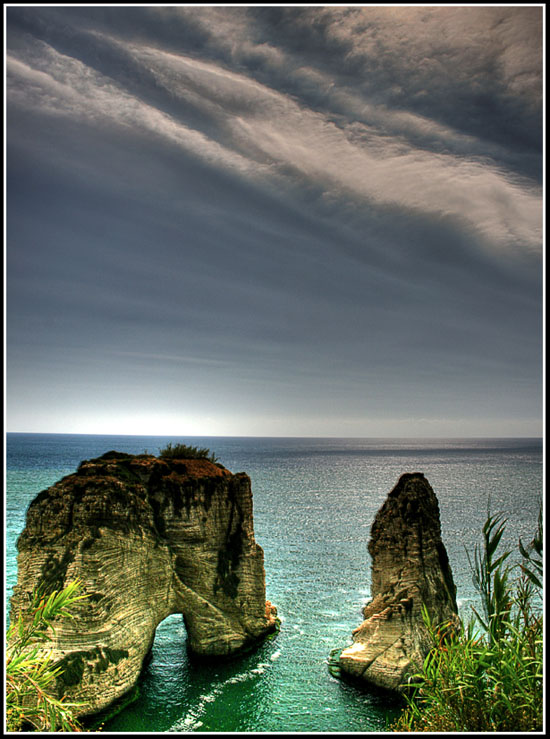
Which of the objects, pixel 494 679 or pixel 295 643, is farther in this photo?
pixel 295 643

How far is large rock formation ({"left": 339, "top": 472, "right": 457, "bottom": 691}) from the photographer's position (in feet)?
Answer: 58.2

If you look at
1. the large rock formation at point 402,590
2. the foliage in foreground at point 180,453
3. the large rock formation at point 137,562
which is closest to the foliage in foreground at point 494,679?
the large rock formation at point 137,562

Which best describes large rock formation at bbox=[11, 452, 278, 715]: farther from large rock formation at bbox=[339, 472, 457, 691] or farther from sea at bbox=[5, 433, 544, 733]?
large rock formation at bbox=[339, 472, 457, 691]

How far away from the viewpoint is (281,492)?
88875 mm

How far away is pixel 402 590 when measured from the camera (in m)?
18.5

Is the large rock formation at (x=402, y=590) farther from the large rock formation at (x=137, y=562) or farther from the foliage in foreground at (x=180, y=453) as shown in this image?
the foliage in foreground at (x=180, y=453)

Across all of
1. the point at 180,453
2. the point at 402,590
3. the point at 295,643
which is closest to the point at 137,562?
the point at 180,453

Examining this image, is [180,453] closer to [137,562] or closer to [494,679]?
[137,562]

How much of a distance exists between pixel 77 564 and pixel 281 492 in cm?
7527

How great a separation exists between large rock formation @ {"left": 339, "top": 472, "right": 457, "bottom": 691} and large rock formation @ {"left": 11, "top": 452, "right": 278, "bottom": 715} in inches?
212

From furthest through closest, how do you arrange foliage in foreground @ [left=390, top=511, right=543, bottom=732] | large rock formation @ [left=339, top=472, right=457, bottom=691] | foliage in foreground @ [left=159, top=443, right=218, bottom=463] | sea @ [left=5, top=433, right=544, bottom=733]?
foliage in foreground @ [left=159, top=443, right=218, bottom=463] → large rock formation @ [left=339, top=472, right=457, bottom=691] → sea @ [left=5, top=433, right=544, bottom=733] → foliage in foreground @ [left=390, top=511, right=543, bottom=732]

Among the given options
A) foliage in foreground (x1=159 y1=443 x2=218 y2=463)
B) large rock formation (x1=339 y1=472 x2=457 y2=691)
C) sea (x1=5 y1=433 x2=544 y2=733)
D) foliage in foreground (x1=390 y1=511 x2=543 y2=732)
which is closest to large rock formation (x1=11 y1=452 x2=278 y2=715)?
foliage in foreground (x1=159 y1=443 x2=218 y2=463)

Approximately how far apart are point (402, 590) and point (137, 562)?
391 inches

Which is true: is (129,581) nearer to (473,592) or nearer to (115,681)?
(115,681)
